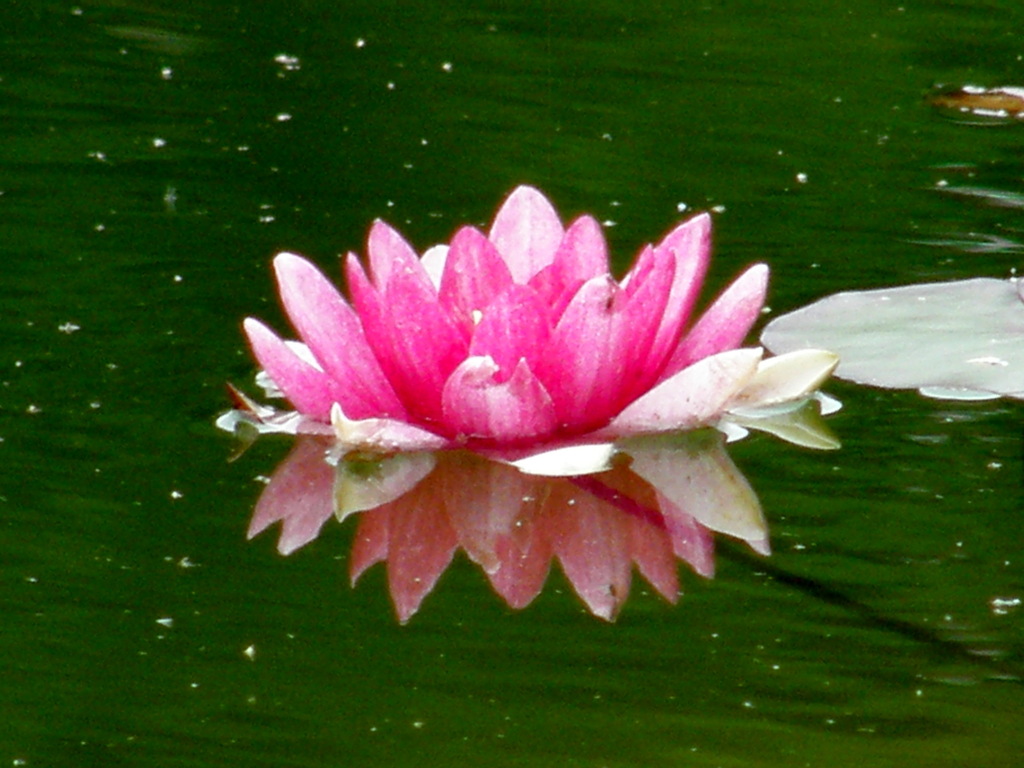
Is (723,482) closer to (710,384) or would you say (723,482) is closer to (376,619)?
(710,384)

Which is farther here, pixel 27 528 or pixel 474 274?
pixel 474 274

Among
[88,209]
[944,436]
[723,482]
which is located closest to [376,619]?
[723,482]

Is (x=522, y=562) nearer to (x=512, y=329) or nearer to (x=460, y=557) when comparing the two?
(x=460, y=557)

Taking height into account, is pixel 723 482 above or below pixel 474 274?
below

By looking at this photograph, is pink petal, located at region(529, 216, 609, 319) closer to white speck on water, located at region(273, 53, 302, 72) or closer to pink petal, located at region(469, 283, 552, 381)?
pink petal, located at region(469, 283, 552, 381)

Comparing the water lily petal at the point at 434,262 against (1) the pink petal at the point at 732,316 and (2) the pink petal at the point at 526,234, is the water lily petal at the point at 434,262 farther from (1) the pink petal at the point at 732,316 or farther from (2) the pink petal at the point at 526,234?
(1) the pink petal at the point at 732,316

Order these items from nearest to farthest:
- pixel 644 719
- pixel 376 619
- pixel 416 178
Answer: pixel 644 719 → pixel 376 619 → pixel 416 178

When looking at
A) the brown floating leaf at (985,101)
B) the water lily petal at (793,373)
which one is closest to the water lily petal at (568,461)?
the water lily petal at (793,373)
